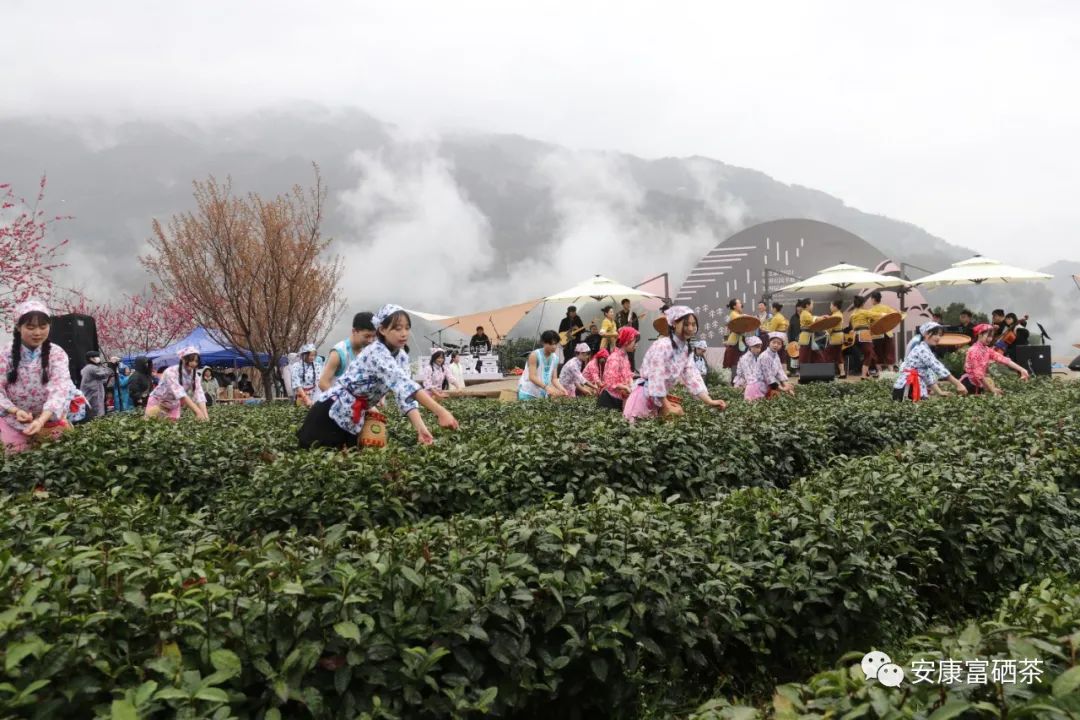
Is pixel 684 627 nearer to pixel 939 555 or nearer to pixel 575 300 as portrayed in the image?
pixel 939 555

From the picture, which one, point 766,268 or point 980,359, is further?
point 766,268

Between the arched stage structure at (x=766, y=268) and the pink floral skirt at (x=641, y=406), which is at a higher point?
the arched stage structure at (x=766, y=268)

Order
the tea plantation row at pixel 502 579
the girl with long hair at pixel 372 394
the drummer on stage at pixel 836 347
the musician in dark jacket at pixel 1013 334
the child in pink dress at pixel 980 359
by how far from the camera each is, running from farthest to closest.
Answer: the drummer on stage at pixel 836 347 → the musician in dark jacket at pixel 1013 334 → the child in pink dress at pixel 980 359 → the girl with long hair at pixel 372 394 → the tea plantation row at pixel 502 579

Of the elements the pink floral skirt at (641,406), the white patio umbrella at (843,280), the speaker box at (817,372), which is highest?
the white patio umbrella at (843,280)

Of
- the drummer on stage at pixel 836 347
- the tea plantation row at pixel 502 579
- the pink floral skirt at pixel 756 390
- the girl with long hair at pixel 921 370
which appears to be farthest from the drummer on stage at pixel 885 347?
the tea plantation row at pixel 502 579

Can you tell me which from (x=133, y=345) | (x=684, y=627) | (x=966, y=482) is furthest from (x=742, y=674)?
(x=133, y=345)

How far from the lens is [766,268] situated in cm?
2806

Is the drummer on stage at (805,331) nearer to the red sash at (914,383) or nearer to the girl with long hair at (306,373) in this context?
the red sash at (914,383)

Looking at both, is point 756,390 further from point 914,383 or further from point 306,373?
point 306,373

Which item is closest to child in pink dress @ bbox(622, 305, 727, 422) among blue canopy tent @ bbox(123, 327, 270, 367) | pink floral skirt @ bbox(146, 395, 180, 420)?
pink floral skirt @ bbox(146, 395, 180, 420)

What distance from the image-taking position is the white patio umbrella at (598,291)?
24719 millimetres

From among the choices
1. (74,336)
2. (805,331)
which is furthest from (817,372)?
(74,336)

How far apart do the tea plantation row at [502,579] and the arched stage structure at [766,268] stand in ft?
70.6

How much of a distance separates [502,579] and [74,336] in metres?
17.0
